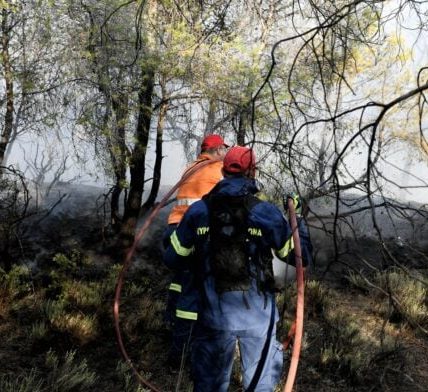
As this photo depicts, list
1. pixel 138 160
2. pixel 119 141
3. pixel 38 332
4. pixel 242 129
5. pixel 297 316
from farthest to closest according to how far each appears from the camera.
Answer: pixel 138 160, pixel 119 141, pixel 242 129, pixel 38 332, pixel 297 316

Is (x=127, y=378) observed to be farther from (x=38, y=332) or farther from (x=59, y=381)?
(x=38, y=332)

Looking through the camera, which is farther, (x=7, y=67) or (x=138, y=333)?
(x=7, y=67)

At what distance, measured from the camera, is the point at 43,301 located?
587 cm

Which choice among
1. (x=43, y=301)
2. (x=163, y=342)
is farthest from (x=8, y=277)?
(x=163, y=342)

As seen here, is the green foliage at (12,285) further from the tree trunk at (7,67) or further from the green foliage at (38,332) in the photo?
the tree trunk at (7,67)

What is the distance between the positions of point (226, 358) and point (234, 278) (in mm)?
583

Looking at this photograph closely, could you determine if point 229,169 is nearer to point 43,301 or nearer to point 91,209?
point 43,301

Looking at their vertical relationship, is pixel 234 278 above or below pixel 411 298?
above

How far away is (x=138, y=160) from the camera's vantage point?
802 centimetres

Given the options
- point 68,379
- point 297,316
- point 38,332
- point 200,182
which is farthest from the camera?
point 38,332

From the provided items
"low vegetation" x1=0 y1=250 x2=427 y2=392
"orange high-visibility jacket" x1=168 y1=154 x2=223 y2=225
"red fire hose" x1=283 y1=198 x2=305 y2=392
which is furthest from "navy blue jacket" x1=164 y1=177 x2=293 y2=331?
"low vegetation" x1=0 y1=250 x2=427 y2=392

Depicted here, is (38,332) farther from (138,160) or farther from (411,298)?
(411,298)

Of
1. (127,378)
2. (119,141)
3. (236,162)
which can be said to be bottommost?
(127,378)

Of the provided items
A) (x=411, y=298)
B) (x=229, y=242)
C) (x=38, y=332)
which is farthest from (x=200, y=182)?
(x=411, y=298)
